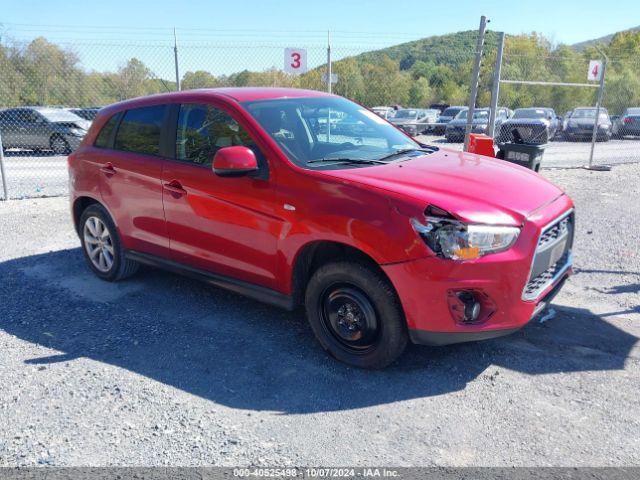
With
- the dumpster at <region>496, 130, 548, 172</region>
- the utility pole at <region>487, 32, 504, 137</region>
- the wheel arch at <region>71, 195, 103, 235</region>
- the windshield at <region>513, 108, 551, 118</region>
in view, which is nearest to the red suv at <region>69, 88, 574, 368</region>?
the wheel arch at <region>71, 195, 103, 235</region>

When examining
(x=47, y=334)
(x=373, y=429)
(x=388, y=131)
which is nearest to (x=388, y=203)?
(x=373, y=429)

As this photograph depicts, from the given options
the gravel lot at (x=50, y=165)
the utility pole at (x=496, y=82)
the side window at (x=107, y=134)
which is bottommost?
the gravel lot at (x=50, y=165)

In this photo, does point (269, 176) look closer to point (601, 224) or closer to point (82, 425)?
point (82, 425)

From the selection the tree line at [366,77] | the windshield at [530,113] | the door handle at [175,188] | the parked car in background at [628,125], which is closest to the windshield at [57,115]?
the tree line at [366,77]

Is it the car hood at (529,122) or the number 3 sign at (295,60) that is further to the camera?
the number 3 sign at (295,60)

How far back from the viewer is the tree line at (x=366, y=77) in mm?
13312

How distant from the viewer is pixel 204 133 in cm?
444

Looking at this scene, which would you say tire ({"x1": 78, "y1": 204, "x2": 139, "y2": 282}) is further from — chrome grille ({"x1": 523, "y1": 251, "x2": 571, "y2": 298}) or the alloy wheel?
chrome grille ({"x1": 523, "y1": 251, "x2": 571, "y2": 298})

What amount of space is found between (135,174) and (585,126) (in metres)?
21.9

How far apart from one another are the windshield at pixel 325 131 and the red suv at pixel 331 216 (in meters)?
0.02

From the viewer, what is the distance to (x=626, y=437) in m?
2.99

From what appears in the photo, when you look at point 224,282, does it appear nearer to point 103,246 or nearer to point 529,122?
point 103,246

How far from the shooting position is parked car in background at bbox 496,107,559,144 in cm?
672

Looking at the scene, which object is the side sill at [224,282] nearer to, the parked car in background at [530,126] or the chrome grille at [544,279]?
the chrome grille at [544,279]
